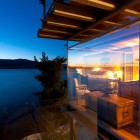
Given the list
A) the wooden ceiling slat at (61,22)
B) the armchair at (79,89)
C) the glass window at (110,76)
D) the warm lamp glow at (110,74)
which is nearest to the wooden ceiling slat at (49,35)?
the glass window at (110,76)

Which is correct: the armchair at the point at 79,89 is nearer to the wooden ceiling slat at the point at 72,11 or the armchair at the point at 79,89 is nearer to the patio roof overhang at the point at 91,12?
the patio roof overhang at the point at 91,12

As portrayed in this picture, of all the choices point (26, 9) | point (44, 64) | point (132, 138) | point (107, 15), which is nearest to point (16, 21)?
point (26, 9)

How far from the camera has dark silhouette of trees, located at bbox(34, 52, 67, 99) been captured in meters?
7.82

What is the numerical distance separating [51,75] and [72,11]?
5.46 meters

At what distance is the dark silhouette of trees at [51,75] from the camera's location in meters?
7.82

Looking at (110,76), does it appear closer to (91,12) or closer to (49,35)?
(91,12)

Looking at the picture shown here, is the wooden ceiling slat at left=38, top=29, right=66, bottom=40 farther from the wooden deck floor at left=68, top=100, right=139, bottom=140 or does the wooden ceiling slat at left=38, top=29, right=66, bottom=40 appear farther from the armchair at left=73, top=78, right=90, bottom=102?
the wooden deck floor at left=68, top=100, right=139, bottom=140

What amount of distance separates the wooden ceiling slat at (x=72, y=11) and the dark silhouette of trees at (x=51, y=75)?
5165 mm

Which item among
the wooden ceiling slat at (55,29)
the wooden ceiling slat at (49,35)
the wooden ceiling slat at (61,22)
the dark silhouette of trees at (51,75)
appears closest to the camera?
the wooden ceiling slat at (61,22)

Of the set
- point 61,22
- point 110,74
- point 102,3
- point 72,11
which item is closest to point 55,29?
point 61,22

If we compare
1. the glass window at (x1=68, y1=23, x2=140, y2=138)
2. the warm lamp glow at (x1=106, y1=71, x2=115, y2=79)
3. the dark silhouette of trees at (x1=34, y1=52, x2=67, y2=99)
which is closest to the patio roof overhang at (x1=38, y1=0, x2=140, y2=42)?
the glass window at (x1=68, y1=23, x2=140, y2=138)

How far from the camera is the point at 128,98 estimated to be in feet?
8.00

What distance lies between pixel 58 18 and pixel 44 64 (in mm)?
4895

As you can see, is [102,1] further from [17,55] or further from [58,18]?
[17,55]
